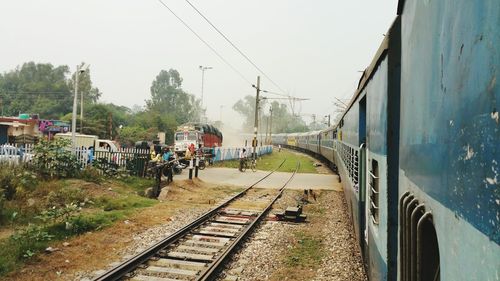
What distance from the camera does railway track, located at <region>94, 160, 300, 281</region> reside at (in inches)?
251

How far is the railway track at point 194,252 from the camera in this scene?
6.38 m

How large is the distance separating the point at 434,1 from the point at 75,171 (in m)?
14.2

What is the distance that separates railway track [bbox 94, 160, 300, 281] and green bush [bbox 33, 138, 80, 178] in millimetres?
5786

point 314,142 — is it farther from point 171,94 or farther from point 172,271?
Answer: point 171,94

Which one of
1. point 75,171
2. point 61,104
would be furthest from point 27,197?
point 61,104

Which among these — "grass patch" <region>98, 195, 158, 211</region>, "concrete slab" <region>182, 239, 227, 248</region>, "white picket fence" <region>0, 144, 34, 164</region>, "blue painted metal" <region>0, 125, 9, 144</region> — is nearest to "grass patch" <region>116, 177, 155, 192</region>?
"grass patch" <region>98, 195, 158, 211</region>

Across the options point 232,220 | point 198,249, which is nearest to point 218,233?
point 198,249

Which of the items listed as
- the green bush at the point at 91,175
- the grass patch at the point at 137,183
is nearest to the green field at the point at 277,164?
the grass patch at the point at 137,183

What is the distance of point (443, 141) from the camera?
5.33 feet

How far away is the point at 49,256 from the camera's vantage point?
23.4 feet

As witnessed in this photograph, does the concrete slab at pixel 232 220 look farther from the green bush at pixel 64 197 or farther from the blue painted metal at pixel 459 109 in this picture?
the blue painted metal at pixel 459 109

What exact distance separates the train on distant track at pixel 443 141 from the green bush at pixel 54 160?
12586 millimetres

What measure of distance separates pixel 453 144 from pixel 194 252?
683 centimetres

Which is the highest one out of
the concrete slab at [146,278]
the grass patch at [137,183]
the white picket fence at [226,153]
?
the white picket fence at [226,153]
